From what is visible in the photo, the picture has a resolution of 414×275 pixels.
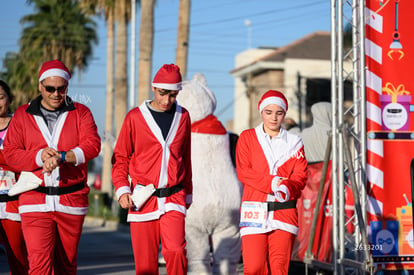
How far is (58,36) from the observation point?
43062 millimetres

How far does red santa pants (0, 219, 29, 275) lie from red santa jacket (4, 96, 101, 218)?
1.03 meters

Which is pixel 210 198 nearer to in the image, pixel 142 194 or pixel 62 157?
pixel 142 194

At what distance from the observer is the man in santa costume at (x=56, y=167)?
6012 mm

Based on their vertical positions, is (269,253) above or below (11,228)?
below

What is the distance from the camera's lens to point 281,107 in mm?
7016

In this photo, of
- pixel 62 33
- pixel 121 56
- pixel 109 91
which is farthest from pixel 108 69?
pixel 62 33

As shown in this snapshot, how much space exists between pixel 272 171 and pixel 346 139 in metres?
1.08

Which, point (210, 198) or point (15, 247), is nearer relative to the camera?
point (15, 247)

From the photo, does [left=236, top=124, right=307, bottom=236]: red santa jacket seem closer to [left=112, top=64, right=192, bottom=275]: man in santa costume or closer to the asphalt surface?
[left=112, top=64, right=192, bottom=275]: man in santa costume

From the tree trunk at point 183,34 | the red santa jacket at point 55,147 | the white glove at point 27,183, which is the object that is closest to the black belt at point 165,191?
the red santa jacket at point 55,147

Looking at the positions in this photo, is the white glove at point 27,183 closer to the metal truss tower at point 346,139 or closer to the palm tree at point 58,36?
the metal truss tower at point 346,139

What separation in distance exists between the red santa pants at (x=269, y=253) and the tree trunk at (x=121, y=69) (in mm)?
22238

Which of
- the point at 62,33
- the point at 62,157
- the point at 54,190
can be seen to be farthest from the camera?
the point at 62,33

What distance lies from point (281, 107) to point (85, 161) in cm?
179
